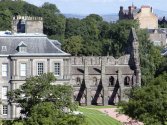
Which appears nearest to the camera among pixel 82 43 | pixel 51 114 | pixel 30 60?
pixel 51 114

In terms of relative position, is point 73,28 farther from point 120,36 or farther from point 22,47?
point 22,47

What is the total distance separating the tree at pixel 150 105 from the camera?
5068cm

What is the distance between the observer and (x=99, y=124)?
2739 inches

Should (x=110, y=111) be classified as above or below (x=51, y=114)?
below

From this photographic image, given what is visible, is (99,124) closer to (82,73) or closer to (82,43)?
(82,73)

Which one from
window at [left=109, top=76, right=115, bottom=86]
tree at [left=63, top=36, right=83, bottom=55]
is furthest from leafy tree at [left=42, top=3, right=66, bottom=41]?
window at [left=109, top=76, right=115, bottom=86]

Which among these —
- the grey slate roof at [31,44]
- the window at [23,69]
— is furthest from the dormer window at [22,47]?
the window at [23,69]

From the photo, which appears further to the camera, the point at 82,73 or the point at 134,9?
the point at 134,9

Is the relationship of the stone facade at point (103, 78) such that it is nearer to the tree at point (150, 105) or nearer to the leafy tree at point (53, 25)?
the tree at point (150, 105)

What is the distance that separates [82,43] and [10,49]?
62122mm

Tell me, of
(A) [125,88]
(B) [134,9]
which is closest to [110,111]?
(A) [125,88]

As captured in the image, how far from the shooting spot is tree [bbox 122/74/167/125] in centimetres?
5068

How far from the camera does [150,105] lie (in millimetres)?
51281

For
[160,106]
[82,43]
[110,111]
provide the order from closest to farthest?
[160,106] < [110,111] < [82,43]
